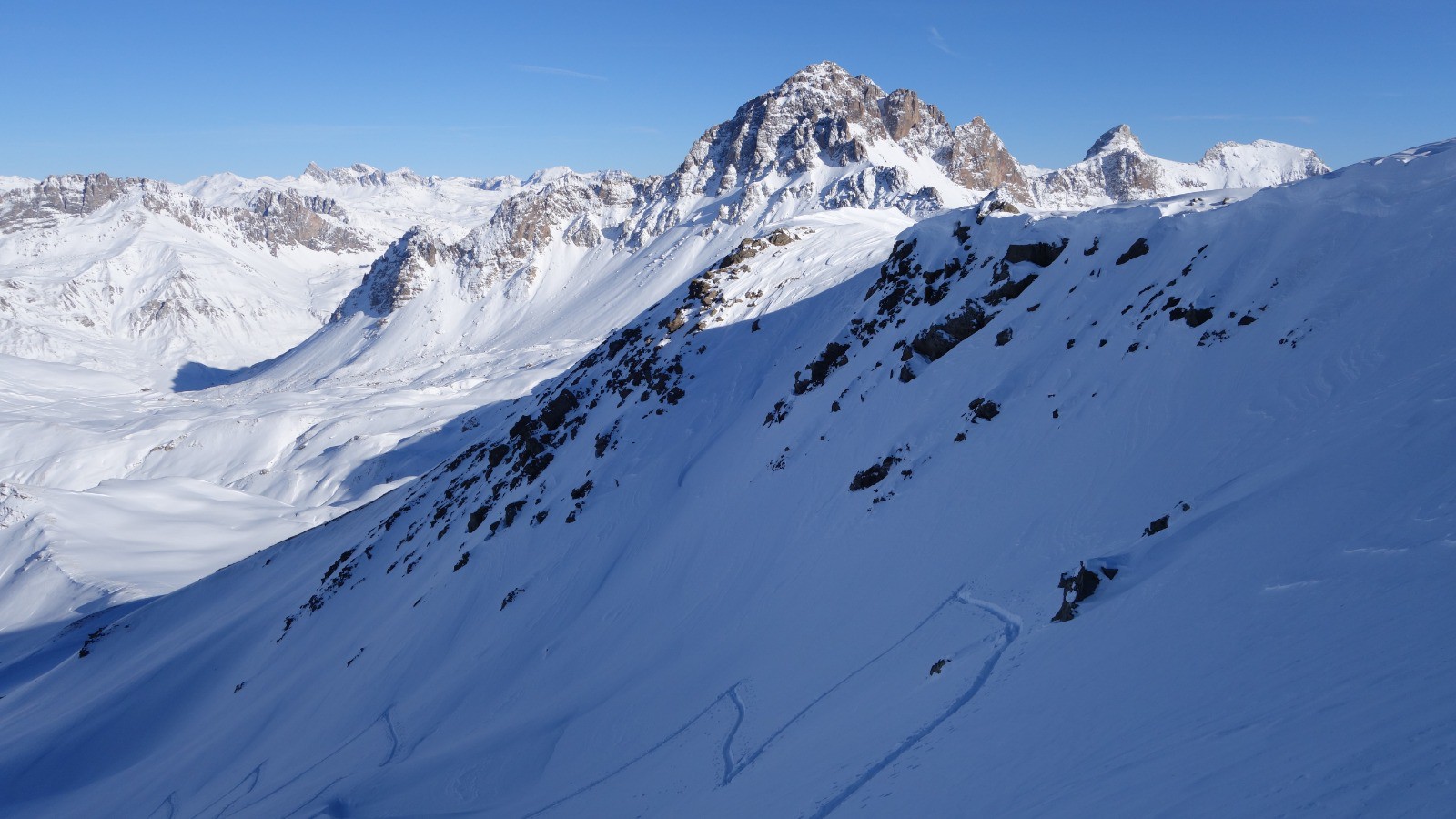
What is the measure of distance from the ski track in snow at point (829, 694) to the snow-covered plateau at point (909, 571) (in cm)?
8

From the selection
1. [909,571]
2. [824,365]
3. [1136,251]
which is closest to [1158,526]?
[909,571]

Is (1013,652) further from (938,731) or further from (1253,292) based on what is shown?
(1253,292)

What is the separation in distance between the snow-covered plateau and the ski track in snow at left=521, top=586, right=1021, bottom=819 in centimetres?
8

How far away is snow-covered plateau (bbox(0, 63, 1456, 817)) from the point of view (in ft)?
23.9

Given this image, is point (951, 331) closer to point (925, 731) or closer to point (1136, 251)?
point (1136, 251)

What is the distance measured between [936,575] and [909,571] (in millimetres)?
968

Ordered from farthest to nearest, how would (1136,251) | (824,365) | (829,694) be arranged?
1. (824,365)
2. (1136,251)
3. (829,694)

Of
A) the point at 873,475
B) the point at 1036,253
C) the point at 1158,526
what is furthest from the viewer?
the point at 1036,253

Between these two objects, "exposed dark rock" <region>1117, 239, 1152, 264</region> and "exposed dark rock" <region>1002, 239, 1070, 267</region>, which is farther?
"exposed dark rock" <region>1002, 239, 1070, 267</region>

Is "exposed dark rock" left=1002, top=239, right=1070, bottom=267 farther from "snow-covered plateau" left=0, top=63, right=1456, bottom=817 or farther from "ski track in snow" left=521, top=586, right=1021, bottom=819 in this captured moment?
"ski track in snow" left=521, top=586, right=1021, bottom=819

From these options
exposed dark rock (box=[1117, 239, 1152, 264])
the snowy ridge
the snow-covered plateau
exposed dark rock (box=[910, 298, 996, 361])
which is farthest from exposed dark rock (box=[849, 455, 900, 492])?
the snowy ridge

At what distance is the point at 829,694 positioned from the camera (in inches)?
516

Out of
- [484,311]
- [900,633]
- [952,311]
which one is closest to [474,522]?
[952,311]

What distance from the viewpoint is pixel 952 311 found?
2481 centimetres
